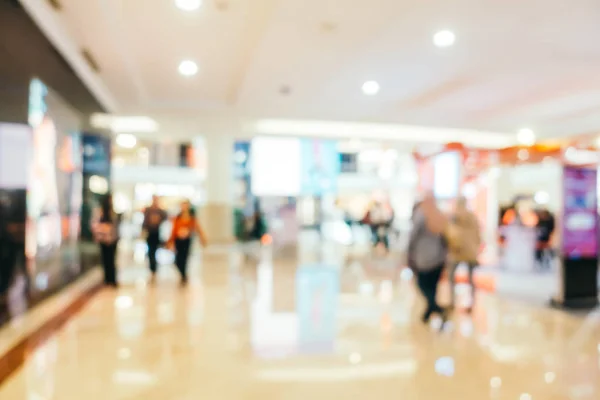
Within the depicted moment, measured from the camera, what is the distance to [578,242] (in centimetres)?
632

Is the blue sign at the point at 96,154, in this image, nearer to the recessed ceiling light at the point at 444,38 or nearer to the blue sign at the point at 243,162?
the blue sign at the point at 243,162

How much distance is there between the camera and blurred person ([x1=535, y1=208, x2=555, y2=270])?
34.1 feet

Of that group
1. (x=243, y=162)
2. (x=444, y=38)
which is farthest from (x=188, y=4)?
(x=243, y=162)

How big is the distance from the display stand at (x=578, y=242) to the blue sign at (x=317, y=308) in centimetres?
302

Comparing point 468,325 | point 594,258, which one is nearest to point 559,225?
point 594,258

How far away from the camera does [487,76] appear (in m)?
9.05

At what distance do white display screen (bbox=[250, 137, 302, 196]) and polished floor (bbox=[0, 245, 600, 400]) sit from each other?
692cm

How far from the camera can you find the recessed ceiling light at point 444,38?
6734mm

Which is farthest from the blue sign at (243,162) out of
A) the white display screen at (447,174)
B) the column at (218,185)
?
the white display screen at (447,174)

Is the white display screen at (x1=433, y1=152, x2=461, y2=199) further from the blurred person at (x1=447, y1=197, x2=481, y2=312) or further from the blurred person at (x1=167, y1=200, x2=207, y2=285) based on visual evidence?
the blurred person at (x1=167, y1=200, x2=207, y2=285)

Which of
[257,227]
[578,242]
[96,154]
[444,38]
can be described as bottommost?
[257,227]

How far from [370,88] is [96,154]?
577 cm

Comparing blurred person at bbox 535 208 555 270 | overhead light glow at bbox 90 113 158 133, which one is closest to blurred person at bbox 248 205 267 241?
overhead light glow at bbox 90 113 158 133

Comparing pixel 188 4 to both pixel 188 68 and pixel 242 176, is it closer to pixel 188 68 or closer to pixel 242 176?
pixel 188 68
